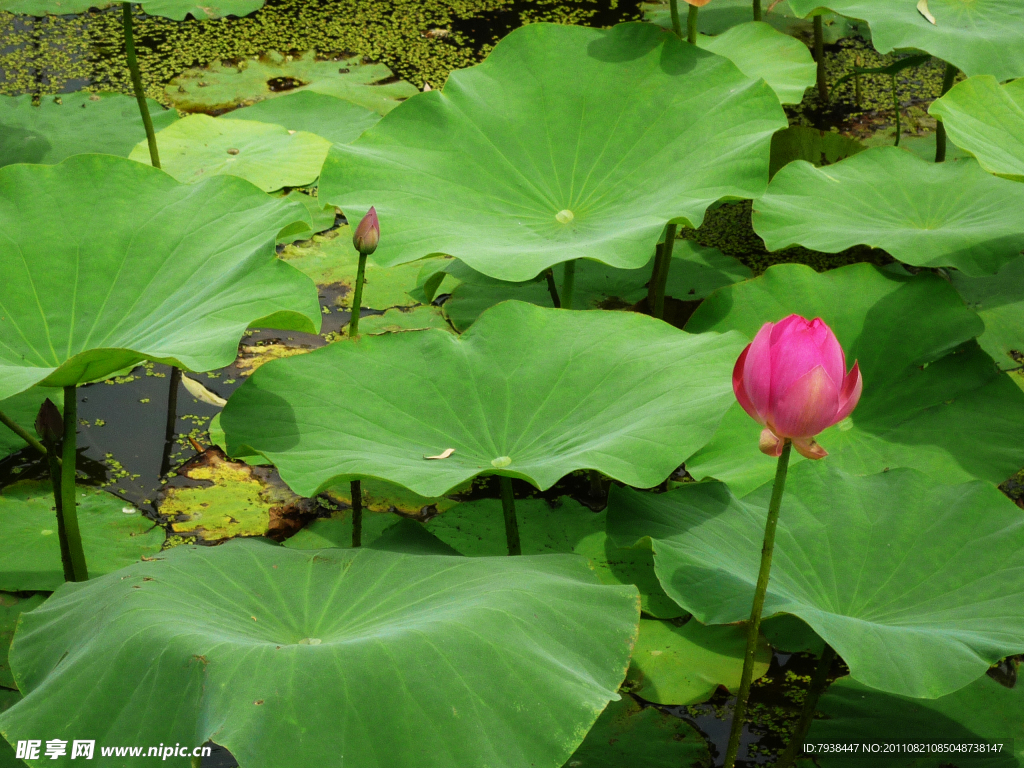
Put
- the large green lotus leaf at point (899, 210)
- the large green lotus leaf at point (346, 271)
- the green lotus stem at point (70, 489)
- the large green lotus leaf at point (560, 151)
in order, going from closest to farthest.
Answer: the green lotus stem at point (70, 489), the large green lotus leaf at point (560, 151), the large green lotus leaf at point (899, 210), the large green lotus leaf at point (346, 271)

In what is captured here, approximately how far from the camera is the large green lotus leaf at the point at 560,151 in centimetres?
188

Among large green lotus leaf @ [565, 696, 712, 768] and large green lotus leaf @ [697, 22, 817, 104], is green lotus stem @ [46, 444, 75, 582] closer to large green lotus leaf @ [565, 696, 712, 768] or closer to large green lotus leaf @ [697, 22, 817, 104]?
large green lotus leaf @ [565, 696, 712, 768]

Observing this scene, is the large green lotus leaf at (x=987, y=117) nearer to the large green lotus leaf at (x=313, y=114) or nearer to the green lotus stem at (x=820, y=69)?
the green lotus stem at (x=820, y=69)

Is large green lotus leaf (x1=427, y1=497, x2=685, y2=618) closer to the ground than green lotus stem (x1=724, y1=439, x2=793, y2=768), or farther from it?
closer to the ground

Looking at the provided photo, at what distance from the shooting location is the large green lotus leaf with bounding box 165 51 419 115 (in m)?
3.23

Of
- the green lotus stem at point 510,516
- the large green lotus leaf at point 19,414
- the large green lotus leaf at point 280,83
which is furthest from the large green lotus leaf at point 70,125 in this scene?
the green lotus stem at point 510,516

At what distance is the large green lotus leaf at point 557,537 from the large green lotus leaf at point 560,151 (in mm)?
528

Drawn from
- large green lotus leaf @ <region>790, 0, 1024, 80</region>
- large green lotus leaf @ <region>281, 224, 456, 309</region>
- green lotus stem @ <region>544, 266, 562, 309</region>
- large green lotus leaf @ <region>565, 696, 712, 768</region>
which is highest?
large green lotus leaf @ <region>790, 0, 1024, 80</region>

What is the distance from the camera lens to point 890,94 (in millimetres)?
3369

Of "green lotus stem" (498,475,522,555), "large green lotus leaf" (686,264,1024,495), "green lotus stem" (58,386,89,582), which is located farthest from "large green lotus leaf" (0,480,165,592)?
"large green lotus leaf" (686,264,1024,495)

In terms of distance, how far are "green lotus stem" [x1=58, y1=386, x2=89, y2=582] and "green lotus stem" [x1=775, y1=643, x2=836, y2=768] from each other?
1218 millimetres

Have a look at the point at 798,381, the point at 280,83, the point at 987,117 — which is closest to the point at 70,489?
the point at 798,381

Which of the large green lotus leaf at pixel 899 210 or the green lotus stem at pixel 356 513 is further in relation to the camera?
the large green lotus leaf at pixel 899 210

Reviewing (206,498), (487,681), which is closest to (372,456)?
(487,681)
